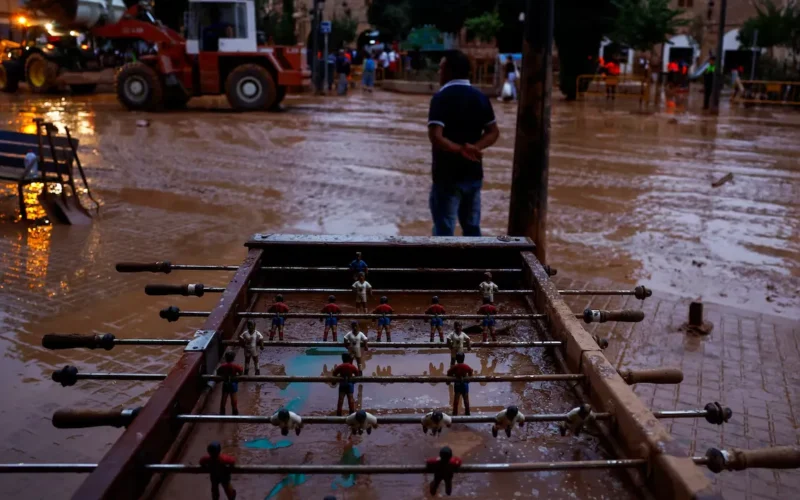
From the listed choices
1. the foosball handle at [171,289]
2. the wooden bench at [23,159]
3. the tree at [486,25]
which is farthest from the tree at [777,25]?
the foosball handle at [171,289]

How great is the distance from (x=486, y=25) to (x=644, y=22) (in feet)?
25.4

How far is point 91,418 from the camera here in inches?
82.6

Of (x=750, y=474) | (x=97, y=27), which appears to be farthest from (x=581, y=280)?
(x=97, y=27)

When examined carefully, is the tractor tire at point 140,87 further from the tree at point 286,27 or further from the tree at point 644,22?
the tree at point 286,27

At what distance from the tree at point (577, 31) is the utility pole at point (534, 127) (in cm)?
2285

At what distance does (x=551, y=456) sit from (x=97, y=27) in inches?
883

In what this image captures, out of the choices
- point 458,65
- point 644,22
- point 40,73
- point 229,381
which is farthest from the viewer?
point 40,73

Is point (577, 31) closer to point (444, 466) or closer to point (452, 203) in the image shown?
point (452, 203)

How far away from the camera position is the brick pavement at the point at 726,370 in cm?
390

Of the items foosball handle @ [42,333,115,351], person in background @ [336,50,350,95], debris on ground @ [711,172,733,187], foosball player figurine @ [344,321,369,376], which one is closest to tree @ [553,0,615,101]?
person in background @ [336,50,350,95]

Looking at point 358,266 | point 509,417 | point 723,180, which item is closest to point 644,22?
point 723,180

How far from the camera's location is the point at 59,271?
6699 mm

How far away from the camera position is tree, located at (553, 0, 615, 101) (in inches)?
1069

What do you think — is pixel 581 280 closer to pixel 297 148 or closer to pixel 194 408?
pixel 194 408
